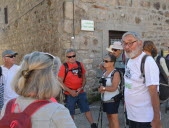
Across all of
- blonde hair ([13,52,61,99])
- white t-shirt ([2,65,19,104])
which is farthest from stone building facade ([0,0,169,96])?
blonde hair ([13,52,61,99])

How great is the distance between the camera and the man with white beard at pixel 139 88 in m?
2.10

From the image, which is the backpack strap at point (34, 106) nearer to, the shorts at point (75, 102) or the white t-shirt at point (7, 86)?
the white t-shirt at point (7, 86)

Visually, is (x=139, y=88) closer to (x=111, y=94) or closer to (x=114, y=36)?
(x=111, y=94)

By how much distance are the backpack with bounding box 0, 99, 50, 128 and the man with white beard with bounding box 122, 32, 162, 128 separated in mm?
1247

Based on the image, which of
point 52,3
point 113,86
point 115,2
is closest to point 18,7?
point 52,3

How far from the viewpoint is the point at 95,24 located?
563cm

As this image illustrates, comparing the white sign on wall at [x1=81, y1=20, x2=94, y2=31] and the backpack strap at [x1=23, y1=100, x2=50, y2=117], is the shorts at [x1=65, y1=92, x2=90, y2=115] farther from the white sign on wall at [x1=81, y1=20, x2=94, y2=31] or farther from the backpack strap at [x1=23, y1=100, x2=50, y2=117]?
the backpack strap at [x1=23, y1=100, x2=50, y2=117]

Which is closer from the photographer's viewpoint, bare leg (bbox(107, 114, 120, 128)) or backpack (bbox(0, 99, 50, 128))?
backpack (bbox(0, 99, 50, 128))

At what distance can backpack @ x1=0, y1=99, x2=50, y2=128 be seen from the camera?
1198mm

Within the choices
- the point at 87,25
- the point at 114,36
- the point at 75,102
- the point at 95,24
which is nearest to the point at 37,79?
the point at 75,102

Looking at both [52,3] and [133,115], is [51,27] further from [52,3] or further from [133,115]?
[133,115]

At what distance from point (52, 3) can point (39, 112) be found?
16.0 ft

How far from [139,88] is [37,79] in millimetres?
1308

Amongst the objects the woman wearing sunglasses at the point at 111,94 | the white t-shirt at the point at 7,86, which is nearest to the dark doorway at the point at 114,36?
the woman wearing sunglasses at the point at 111,94
